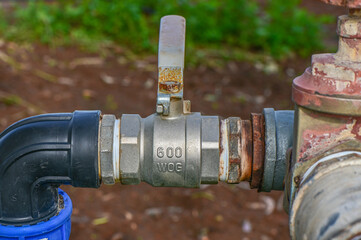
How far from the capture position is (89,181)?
3.91ft

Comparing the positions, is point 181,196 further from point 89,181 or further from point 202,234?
point 89,181

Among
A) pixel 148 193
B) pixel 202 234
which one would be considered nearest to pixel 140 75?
pixel 148 193

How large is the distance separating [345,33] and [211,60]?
333 cm

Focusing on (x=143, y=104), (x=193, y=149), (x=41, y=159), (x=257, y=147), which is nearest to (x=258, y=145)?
(x=257, y=147)

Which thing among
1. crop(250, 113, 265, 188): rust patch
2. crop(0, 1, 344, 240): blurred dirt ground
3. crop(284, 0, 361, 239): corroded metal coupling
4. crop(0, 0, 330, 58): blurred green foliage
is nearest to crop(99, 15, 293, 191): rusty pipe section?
crop(250, 113, 265, 188): rust patch

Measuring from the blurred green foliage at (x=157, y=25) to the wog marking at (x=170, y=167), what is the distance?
10.4 feet

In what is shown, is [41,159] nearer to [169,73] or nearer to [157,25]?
[169,73]

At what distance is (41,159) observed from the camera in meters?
1.17

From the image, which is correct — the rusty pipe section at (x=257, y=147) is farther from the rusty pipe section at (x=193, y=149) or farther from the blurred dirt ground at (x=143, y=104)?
the blurred dirt ground at (x=143, y=104)

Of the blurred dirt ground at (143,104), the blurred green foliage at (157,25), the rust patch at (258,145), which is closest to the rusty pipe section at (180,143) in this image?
the rust patch at (258,145)

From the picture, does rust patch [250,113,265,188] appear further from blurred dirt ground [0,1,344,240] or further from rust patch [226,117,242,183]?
blurred dirt ground [0,1,344,240]

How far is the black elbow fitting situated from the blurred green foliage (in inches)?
121

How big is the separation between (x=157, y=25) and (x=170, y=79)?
3410 millimetres

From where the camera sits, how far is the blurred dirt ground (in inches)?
105
